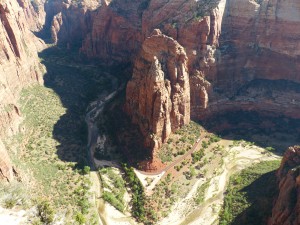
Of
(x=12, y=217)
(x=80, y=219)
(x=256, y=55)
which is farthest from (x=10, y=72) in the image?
(x=256, y=55)

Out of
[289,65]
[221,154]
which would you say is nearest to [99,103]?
[221,154]

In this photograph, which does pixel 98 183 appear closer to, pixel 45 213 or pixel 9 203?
pixel 45 213

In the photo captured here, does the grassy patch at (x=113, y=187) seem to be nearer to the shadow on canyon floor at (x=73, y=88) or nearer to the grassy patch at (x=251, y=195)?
the shadow on canyon floor at (x=73, y=88)

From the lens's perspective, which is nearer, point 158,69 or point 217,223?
point 217,223

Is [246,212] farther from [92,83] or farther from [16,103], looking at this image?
[92,83]

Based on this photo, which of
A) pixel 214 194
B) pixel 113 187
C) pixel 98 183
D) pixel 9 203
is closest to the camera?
pixel 9 203

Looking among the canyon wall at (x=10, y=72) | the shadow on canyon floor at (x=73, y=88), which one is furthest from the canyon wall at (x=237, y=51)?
the canyon wall at (x=10, y=72)
